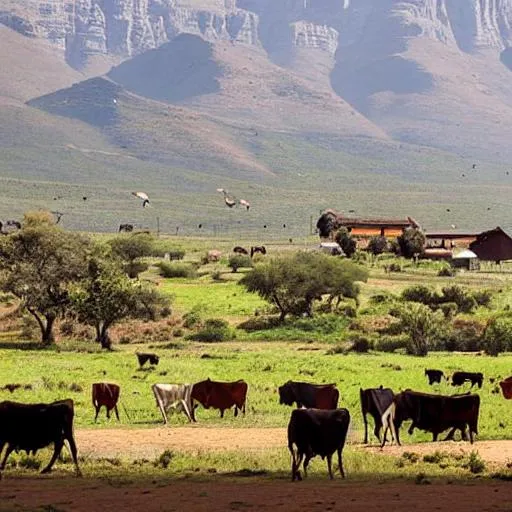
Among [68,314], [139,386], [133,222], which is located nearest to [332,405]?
[139,386]

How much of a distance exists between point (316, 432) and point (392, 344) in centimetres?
3165

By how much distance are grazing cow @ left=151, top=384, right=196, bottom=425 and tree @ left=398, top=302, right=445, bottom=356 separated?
22.0 m

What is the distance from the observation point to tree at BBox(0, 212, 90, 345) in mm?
52312

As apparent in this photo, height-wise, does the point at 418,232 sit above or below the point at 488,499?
above

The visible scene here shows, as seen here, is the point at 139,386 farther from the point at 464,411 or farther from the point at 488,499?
the point at 488,499

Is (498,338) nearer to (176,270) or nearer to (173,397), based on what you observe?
(173,397)

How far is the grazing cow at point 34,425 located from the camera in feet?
70.4

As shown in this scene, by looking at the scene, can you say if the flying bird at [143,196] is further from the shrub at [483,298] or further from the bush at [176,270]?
the shrub at [483,298]

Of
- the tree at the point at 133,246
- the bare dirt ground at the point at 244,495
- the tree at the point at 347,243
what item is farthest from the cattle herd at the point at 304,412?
the tree at the point at 347,243

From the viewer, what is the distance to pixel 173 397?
93.9 ft

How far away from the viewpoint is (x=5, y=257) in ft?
181

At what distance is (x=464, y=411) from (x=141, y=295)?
97.8 feet

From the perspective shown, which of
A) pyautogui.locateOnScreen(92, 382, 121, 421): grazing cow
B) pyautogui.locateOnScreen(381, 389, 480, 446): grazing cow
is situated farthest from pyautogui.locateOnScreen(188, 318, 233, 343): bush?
pyautogui.locateOnScreen(381, 389, 480, 446): grazing cow

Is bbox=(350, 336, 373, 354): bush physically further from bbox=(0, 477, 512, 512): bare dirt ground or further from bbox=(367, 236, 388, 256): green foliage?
bbox=(367, 236, 388, 256): green foliage
